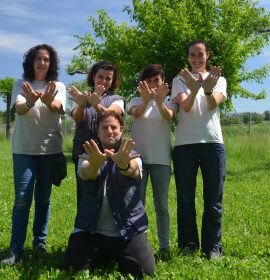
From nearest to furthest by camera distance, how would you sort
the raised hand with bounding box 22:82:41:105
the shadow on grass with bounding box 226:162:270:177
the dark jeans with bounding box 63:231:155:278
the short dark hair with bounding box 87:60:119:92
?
the dark jeans with bounding box 63:231:155:278
the raised hand with bounding box 22:82:41:105
the short dark hair with bounding box 87:60:119:92
the shadow on grass with bounding box 226:162:270:177

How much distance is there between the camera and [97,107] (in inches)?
167

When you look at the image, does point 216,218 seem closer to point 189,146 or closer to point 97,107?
point 189,146

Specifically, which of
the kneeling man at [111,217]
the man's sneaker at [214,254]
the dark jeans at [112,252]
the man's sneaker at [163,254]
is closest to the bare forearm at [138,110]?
the kneeling man at [111,217]

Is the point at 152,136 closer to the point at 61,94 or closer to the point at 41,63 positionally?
the point at 61,94

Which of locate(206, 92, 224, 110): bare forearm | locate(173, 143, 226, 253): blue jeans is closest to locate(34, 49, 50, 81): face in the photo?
locate(173, 143, 226, 253): blue jeans

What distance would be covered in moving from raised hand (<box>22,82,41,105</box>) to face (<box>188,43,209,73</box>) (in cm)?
158

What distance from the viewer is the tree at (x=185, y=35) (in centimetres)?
1212

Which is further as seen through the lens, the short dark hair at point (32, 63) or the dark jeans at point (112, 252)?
the short dark hair at point (32, 63)

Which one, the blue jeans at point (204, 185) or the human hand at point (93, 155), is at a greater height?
the human hand at point (93, 155)

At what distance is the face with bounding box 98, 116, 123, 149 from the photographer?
13.2 ft

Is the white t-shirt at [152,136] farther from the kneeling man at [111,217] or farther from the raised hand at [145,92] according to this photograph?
the kneeling man at [111,217]

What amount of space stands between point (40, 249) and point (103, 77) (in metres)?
1.95

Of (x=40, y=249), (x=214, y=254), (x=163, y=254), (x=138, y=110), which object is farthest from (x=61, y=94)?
(x=214, y=254)

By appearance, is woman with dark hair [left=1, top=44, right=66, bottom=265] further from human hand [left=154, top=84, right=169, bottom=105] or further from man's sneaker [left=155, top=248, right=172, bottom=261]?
man's sneaker [left=155, top=248, right=172, bottom=261]
